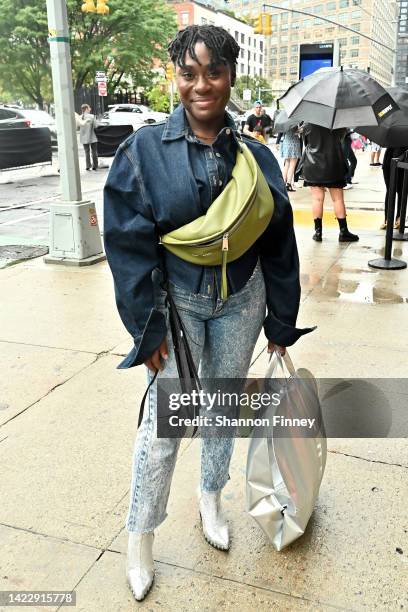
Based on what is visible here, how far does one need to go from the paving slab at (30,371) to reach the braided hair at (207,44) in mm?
2268

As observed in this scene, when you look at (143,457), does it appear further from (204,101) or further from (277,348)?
(204,101)

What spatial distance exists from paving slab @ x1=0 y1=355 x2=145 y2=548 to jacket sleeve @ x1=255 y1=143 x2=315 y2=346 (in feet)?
3.51

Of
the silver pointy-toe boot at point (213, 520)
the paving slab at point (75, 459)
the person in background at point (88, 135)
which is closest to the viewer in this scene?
the silver pointy-toe boot at point (213, 520)

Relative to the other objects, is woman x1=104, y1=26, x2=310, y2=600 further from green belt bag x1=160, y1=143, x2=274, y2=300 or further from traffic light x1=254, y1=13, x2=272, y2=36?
traffic light x1=254, y1=13, x2=272, y2=36

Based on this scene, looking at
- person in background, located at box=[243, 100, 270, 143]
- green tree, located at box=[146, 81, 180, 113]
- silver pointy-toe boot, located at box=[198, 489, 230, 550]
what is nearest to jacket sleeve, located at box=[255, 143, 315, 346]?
silver pointy-toe boot, located at box=[198, 489, 230, 550]

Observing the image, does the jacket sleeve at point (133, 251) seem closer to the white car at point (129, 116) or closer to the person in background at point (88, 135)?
the person in background at point (88, 135)

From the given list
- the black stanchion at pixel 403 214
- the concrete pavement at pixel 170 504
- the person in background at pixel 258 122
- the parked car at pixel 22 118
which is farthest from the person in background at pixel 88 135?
the concrete pavement at pixel 170 504

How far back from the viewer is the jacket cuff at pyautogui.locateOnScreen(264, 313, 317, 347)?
2236mm

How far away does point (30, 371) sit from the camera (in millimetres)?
3988

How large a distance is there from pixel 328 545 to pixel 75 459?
1272 millimetres

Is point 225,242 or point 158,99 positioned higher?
point 158,99

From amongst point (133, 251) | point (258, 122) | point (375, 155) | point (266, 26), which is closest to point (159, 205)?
point (133, 251)

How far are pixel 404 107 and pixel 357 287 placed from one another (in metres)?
2.74

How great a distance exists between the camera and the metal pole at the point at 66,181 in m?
6.14
